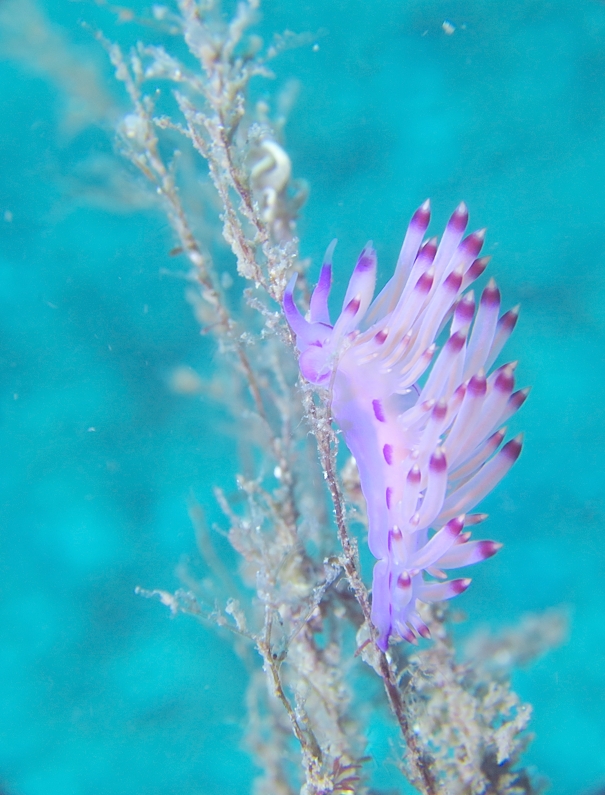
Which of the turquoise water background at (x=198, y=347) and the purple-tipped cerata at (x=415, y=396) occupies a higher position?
the turquoise water background at (x=198, y=347)

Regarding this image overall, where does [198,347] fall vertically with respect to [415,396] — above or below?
above

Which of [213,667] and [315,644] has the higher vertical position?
[213,667]

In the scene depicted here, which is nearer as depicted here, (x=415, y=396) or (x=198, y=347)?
(x=415, y=396)

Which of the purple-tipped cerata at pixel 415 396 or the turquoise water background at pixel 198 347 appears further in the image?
the turquoise water background at pixel 198 347

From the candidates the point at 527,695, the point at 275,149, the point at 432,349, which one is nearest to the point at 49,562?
the point at 275,149

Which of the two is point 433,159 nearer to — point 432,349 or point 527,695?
point 432,349

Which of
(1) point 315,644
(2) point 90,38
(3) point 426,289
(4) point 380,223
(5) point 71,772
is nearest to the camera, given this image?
(3) point 426,289
